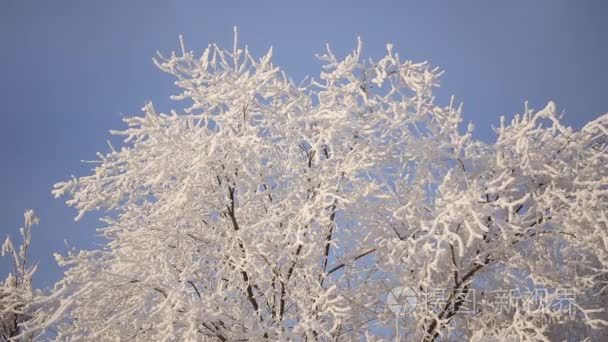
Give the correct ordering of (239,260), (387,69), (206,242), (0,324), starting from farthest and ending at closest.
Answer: (0,324) → (387,69) → (206,242) → (239,260)

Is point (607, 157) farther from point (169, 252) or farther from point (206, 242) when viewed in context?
point (169, 252)

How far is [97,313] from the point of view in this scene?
6629 millimetres

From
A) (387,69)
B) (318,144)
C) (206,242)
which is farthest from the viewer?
(387,69)

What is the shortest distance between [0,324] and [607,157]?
35.8 feet

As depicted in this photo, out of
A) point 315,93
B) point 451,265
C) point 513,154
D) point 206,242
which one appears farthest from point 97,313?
point 513,154

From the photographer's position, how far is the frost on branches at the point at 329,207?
6.09 metres

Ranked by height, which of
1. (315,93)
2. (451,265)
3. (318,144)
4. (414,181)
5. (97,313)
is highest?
(315,93)

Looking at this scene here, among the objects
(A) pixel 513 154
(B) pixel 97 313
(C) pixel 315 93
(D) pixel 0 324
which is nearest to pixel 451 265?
(A) pixel 513 154

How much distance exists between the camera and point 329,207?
22.5ft

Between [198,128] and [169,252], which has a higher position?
[198,128]

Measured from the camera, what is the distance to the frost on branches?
6.09 m

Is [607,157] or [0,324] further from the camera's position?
[0,324]

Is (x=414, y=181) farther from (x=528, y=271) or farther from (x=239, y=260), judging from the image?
(x=239, y=260)

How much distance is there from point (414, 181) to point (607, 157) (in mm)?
2650
